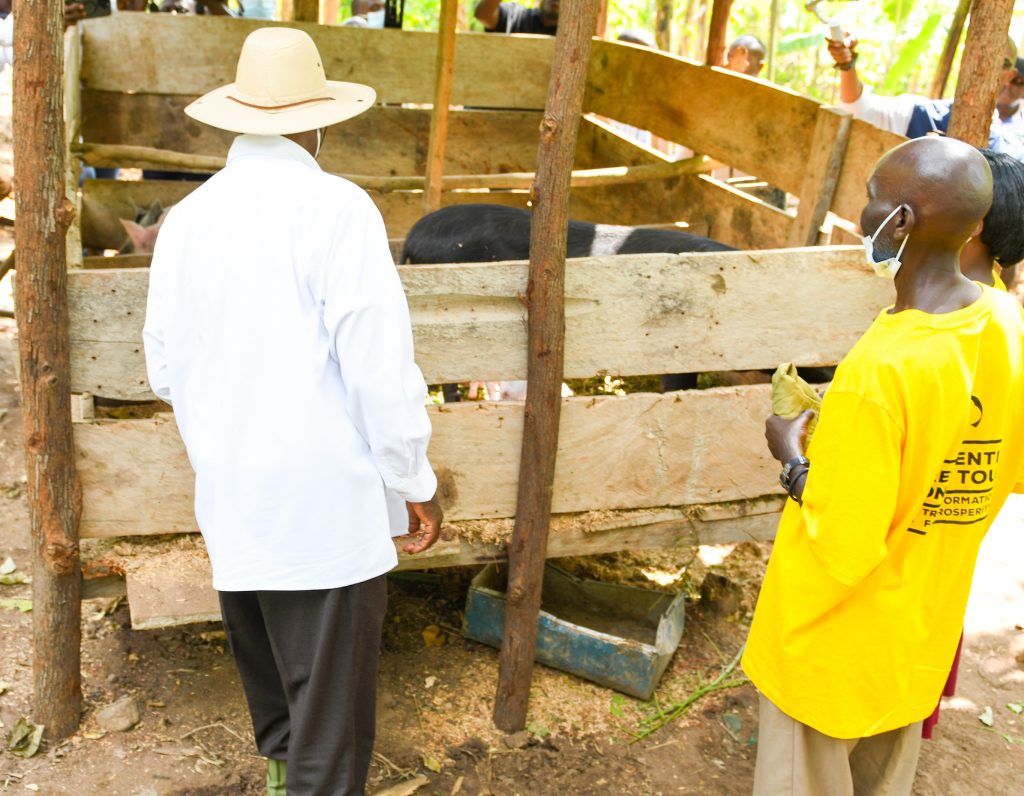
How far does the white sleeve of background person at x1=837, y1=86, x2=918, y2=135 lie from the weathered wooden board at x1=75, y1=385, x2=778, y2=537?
256cm

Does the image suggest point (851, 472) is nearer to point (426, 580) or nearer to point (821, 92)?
point (426, 580)

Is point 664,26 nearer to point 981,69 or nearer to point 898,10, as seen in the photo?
point 898,10

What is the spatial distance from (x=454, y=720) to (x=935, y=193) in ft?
7.84

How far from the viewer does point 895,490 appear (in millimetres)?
2055

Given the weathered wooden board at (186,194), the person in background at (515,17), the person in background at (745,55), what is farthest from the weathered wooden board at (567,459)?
the person in background at (745,55)

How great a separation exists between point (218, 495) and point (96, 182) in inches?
167

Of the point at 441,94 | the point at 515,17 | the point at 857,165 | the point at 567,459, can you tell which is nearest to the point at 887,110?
the point at 857,165

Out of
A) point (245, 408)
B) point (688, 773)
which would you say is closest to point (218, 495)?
point (245, 408)

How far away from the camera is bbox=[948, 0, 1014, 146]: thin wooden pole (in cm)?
330

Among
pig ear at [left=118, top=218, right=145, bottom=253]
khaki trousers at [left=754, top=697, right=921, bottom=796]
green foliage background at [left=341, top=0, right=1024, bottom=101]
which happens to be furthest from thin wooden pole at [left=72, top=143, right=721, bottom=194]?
green foliage background at [left=341, top=0, right=1024, bottom=101]

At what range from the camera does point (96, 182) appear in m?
5.97

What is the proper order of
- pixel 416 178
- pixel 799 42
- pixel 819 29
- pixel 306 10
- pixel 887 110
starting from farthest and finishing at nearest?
1. pixel 819 29
2. pixel 799 42
3. pixel 306 10
4. pixel 416 178
5. pixel 887 110

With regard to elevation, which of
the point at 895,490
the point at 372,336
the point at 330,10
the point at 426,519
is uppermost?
the point at 330,10

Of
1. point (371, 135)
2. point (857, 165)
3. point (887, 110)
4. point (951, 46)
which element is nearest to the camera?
point (857, 165)
